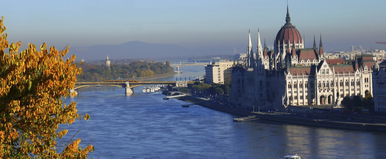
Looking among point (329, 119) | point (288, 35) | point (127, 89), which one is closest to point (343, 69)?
point (288, 35)

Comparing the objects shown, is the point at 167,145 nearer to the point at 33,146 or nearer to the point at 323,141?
the point at 323,141

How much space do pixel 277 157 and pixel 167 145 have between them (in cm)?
565

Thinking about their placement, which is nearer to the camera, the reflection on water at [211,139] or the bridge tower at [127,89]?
the reflection on water at [211,139]

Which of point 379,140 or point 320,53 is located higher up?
point 320,53

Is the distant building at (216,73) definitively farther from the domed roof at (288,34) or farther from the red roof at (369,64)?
the red roof at (369,64)

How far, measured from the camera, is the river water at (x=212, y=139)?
28234 millimetres

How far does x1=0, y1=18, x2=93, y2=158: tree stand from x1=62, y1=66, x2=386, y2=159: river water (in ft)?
63.7

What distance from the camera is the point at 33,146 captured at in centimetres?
724

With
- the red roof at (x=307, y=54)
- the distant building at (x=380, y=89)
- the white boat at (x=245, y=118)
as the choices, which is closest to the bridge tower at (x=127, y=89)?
the red roof at (x=307, y=54)

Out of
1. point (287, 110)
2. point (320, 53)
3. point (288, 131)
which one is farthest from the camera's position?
point (320, 53)

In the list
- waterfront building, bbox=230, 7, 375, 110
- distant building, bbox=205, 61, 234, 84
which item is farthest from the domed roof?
distant building, bbox=205, 61, 234, 84

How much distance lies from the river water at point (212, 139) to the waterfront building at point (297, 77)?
19.0 ft

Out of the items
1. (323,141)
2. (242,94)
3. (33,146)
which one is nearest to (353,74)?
(242,94)

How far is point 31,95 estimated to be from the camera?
274 inches
